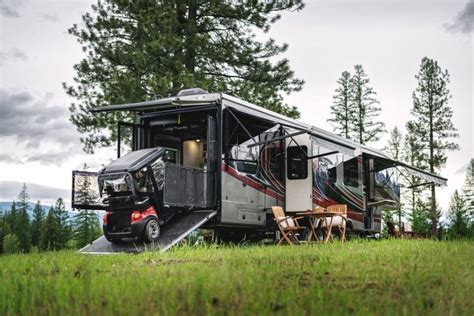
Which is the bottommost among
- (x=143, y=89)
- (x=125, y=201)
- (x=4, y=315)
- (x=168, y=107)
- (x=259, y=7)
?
(x=4, y=315)

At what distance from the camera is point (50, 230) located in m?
22.9

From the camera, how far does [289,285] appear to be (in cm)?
491

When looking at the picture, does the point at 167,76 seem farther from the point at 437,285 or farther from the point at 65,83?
the point at 437,285

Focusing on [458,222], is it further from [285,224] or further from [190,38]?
[190,38]

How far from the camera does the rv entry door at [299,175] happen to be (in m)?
13.7

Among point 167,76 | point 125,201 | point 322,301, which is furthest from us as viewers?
point 167,76

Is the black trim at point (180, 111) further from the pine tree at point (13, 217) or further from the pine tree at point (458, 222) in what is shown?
the pine tree at point (13, 217)

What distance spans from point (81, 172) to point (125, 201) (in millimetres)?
1708

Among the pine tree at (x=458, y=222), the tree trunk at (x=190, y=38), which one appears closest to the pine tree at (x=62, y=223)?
the tree trunk at (x=190, y=38)

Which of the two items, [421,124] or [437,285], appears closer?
[437,285]

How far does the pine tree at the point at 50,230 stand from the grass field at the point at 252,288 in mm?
16097

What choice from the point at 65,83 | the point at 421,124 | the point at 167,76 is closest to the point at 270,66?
the point at 167,76

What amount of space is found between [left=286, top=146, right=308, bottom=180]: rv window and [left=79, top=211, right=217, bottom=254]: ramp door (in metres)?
3.09

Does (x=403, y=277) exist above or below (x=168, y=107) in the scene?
below
